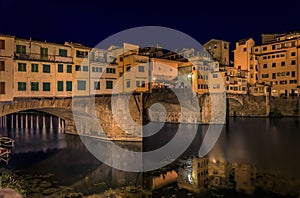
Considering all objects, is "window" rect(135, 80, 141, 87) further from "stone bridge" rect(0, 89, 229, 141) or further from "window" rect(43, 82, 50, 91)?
"window" rect(43, 82, 50, 91)

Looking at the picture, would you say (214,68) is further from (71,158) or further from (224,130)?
(71,158)

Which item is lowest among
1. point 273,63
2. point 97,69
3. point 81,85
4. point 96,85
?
point 81,85

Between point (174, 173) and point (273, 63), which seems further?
point (273, 63)

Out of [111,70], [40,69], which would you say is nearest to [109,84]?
[111,70]

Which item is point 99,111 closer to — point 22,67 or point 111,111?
point 111,111

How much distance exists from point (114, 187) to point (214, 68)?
1976 inches

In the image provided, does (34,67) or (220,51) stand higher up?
(220,51)

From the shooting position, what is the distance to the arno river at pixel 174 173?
703 inches

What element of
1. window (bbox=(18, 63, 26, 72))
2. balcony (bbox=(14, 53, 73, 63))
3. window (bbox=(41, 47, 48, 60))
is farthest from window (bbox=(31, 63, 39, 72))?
window (bbox=(41, 47, 48, 60))

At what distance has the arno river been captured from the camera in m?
17.8

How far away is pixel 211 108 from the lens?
51.8 meters

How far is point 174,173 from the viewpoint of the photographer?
22203mm

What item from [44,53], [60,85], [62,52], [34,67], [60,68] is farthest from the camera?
[62,52]

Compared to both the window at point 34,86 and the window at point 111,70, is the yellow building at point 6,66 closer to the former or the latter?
the window at point 34,86
